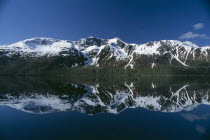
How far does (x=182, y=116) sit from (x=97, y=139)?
539 inches

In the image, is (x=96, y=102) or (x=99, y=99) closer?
(x=96, y=102)

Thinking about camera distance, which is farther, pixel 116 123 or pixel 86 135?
pixel 116 123

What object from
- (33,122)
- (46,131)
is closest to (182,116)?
(46,131)

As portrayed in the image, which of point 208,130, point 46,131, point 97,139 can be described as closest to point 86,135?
point 97,139

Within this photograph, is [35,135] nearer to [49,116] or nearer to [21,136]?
[21,136]

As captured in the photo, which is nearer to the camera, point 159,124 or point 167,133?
point 167,133

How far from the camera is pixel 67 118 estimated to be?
2180 cm

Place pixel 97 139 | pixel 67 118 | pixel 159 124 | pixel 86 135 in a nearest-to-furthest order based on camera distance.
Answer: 1. pixel 97 139
2. pixel 86 135
3. pixel 159 124
4. pixel 67 118

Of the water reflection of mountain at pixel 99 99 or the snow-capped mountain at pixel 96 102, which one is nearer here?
the snow-capped mountain at pixel 96 102

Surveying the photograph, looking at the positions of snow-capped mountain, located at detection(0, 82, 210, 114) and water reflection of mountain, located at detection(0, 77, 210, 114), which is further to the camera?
water reflection of mountain, located at detection(0, 77, 210, 114)

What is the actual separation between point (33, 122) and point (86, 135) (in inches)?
308

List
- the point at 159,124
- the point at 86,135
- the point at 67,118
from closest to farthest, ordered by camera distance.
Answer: the point at 86,135, the point at 159,124, the point at 67,118

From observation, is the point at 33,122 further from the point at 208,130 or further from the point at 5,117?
the point at 208,130

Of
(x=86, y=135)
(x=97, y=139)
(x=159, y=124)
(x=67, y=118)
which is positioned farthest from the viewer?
(x=67, y=118)
